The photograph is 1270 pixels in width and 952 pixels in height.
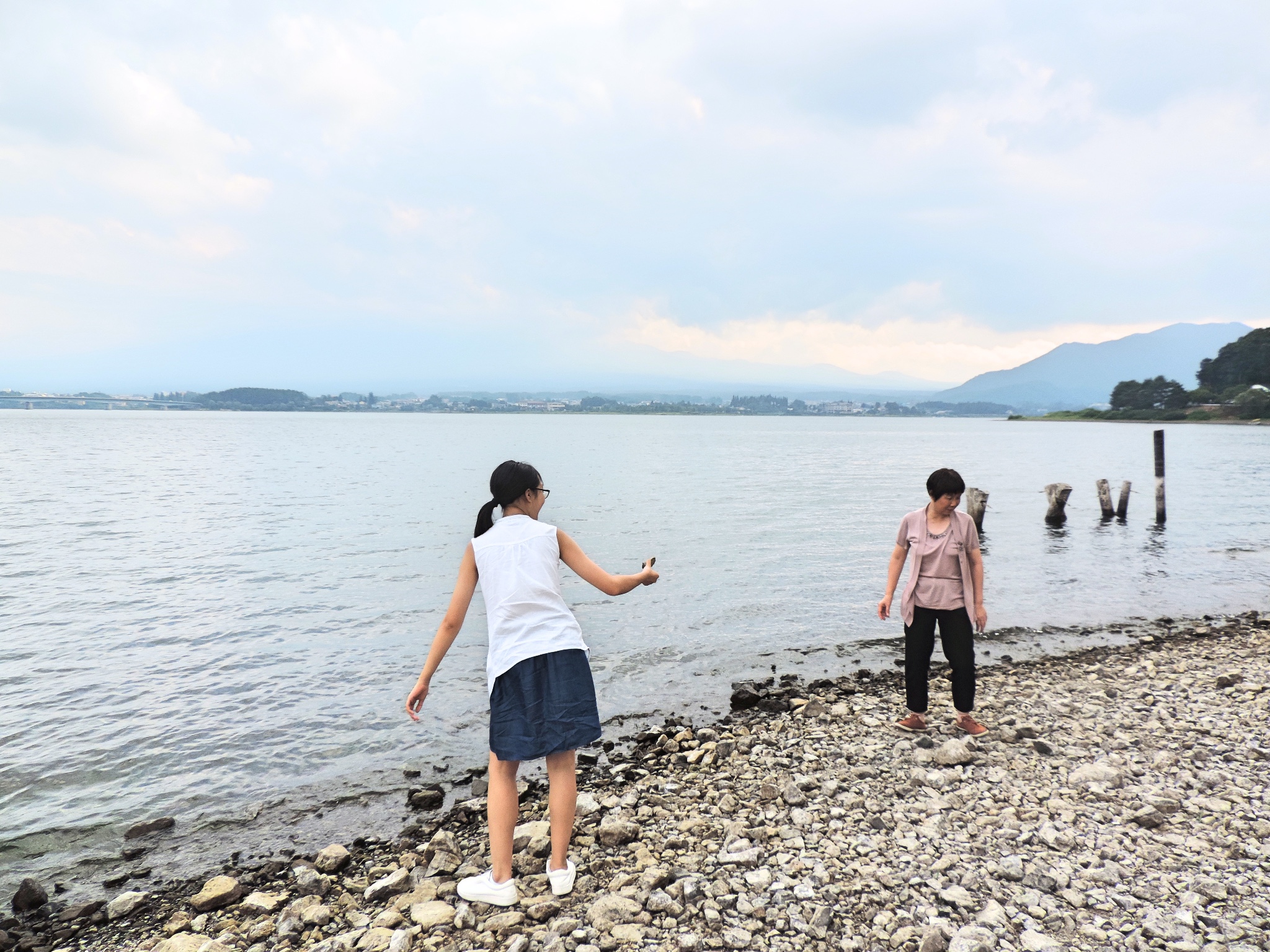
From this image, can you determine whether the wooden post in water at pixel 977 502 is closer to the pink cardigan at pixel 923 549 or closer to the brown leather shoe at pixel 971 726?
the brown leather shoe at pixel 971 726

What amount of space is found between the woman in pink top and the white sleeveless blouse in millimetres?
3915

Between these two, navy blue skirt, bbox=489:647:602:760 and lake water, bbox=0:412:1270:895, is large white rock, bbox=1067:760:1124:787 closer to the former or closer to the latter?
navy blue skirt, bbox=489:647:602:760

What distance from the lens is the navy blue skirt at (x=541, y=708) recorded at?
4461 millimetres

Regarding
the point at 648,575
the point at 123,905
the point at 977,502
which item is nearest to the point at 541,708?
the point at 648,575

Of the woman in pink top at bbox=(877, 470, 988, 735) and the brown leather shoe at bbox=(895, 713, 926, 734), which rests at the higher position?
the woman in pink top at bbox=(877, 470, 988, 735)

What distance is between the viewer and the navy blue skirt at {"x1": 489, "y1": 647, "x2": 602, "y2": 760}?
14.6ft

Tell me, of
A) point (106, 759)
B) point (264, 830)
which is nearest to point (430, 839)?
point (264, 830)

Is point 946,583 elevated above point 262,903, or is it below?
above

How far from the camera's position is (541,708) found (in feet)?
14.7

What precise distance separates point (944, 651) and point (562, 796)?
4362mm

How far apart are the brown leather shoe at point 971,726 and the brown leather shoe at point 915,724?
1.25 ft

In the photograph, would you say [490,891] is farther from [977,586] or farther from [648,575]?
[977,586]

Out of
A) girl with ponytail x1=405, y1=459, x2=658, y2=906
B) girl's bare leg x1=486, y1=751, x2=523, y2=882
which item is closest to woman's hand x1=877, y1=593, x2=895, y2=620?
girl with ponytail x1=405, y1=459, x2=658, y2=906

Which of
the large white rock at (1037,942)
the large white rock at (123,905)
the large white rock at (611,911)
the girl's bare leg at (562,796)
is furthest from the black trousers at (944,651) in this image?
the large white rock at (123,905)
